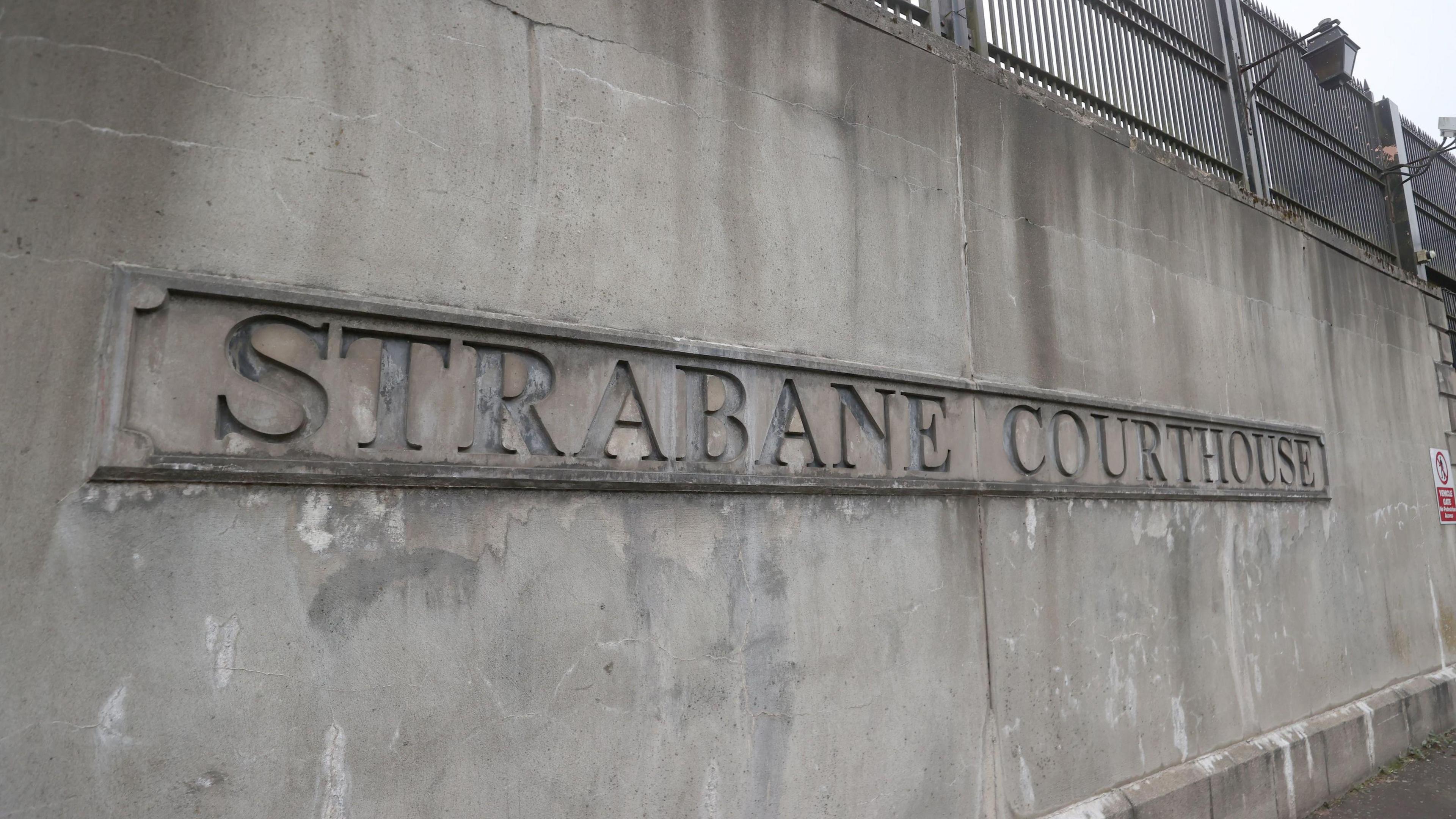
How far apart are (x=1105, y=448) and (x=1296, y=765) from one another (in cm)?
233

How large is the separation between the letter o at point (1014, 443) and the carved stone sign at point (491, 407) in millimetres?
11

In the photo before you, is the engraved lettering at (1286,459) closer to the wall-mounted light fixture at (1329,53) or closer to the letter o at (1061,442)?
the letter o at (1061,442)

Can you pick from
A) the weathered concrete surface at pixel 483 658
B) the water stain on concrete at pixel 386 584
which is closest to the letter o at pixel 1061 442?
the weathered concrete surface at pixel 483 658

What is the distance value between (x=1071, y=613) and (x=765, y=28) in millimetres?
2640

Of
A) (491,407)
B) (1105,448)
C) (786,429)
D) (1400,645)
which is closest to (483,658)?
(491,407)

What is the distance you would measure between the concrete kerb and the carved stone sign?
4.89 ft

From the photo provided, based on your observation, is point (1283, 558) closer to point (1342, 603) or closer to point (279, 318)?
point (1342, 603)

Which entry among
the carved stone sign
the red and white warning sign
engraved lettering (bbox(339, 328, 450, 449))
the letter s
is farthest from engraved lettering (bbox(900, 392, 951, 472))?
the red and white warning sign

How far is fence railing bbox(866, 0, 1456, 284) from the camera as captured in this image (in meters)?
4.76

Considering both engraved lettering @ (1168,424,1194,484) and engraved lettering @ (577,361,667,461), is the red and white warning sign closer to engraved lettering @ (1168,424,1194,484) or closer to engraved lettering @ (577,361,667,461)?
engraved lettering @ (1168,424,1194,484)

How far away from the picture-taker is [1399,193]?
28.1ft

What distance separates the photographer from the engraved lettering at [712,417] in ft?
9.10

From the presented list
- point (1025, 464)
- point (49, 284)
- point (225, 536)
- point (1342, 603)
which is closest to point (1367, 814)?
point (1342, 603)

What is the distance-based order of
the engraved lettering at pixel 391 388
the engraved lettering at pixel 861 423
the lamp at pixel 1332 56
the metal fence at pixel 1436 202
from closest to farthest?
the engraved lettering at pixel 391 388
the engraved lettering at pixel 861 423
the lamp at pixel 1332 56
the metal fence at pixel 1436 202
